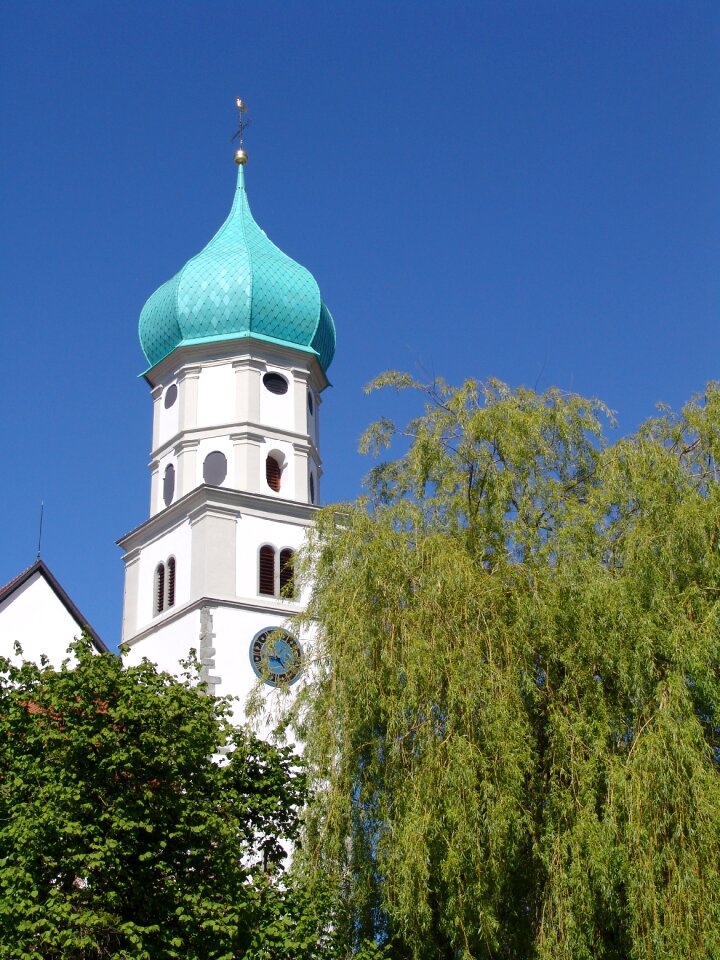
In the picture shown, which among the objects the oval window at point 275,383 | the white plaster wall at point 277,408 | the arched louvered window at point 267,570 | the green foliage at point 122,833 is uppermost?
the oval window at point 275,383

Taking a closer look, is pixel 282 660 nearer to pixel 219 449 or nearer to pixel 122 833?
pixel 122 833

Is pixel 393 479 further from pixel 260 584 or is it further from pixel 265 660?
pixel 260 584

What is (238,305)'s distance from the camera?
120 ft

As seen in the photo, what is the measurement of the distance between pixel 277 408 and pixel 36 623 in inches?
392

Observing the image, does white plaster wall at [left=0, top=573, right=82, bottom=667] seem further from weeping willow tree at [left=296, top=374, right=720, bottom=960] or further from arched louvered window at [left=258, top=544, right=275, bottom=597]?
weeping willow tree at [left=296, top=374, right=720, bottom=960]

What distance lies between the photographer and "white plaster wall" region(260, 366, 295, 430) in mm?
35500

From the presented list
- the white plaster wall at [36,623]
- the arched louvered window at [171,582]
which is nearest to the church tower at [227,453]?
the arched louvered window at [171,582]

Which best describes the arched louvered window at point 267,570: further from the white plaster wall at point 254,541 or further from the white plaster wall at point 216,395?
the white plaster wall at point 216,395

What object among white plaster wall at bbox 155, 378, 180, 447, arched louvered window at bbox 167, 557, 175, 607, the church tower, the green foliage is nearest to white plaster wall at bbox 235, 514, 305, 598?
the church tower

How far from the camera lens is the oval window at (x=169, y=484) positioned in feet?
117

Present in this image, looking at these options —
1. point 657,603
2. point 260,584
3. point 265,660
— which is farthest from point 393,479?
point 260,584

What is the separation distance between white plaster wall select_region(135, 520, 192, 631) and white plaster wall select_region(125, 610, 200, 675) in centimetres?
45

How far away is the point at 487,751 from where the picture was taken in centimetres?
1708

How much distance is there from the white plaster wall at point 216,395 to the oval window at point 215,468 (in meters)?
0.83
